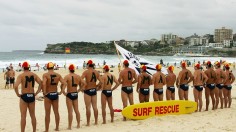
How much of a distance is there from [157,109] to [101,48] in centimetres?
16600

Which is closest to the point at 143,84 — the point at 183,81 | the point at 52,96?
the point at 183,81

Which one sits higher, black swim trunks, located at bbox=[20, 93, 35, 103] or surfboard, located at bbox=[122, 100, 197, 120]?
black swim trunks, located at bbox=[20, 93, 35, 103]

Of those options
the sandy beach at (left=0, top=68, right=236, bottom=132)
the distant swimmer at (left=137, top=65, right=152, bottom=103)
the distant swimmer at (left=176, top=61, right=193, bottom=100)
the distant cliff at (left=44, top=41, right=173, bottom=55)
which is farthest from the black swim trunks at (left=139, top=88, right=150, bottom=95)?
the distant cliff at (left=44, top=41, right=173, bottom=55)

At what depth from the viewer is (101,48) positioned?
176 metres

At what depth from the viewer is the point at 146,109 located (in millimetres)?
10266

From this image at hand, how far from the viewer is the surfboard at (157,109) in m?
10.1

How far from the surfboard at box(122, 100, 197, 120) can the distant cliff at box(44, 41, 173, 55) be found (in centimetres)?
15264

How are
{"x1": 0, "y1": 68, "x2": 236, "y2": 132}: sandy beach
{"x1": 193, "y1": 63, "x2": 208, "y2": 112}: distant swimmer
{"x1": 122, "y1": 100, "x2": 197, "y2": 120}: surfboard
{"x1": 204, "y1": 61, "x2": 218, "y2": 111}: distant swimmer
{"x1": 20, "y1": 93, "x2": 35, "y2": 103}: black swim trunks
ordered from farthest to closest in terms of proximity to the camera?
1. {"x1": 204, "y1": 61, "x2": 218, "y2": 111}: distant swimmer
2. {"x1": 193, "y1": 63, "x2": 208, "y2": 112}: distant swimmer
3. {"x1": 122, "y1": 100, "x2": 197, "y2": 120}: surfboard
4. {"x1": 0, "y1": 68, "x2": 236, "y2": 132}: sandy beach
5. {"x1": 20, "y1": 93, "x2": 35, "y2": 103}: black swim trunks

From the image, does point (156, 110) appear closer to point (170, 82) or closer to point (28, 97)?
point (170, 82)

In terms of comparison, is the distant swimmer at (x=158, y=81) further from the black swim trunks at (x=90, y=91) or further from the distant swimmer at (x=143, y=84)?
the black swim trunks at (x=90, y=91)

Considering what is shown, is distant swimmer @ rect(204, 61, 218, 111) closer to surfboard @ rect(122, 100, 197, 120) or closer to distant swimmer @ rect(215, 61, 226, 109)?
distant swimmer @ rect(215, 61, 226, 109)

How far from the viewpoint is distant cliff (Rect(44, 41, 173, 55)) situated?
16926cm

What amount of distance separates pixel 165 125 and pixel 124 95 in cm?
172

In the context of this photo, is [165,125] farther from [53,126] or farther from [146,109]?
[53,126]
